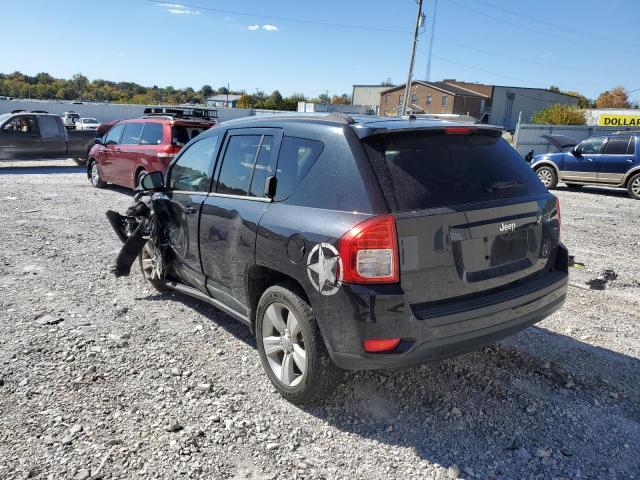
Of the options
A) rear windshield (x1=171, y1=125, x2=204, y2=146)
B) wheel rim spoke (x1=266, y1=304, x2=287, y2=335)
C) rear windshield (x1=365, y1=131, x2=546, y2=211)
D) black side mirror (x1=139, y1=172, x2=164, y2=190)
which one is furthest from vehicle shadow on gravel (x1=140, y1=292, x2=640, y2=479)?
rear windshield (x1=171, y1=125, x2=204, y2=146)

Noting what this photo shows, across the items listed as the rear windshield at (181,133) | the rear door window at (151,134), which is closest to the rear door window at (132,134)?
the rear door window at (151,134)

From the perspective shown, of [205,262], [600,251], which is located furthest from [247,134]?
→ [600,251]

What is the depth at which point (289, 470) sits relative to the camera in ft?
8.75

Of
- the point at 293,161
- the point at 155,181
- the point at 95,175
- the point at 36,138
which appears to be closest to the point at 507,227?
the point at 293,161

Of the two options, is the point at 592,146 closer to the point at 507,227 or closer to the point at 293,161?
the point at 507,227

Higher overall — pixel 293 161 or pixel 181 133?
pixel 293 161

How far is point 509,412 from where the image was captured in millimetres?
3203

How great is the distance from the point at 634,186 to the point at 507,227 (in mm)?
13142

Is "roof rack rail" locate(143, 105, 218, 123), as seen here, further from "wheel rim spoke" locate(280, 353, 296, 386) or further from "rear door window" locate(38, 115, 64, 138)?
"wheel rim spoke" locate(280, 353, 296, 386)

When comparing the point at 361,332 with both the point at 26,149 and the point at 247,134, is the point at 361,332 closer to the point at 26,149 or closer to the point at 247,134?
the point at 247,134

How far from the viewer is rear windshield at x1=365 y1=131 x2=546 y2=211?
2781mm

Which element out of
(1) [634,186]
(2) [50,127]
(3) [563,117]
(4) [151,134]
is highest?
(3) [563,117]

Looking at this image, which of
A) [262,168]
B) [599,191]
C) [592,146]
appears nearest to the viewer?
[262,168]

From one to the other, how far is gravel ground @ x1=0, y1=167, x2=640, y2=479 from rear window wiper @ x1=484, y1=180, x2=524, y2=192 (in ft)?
4.60
